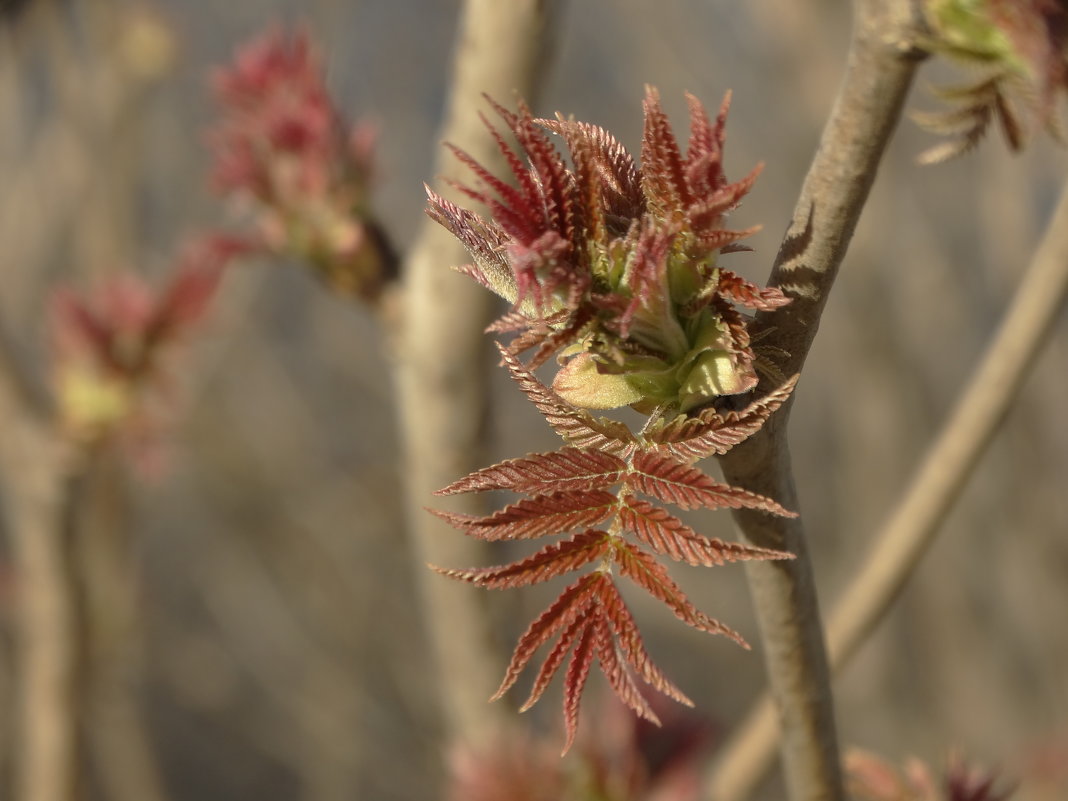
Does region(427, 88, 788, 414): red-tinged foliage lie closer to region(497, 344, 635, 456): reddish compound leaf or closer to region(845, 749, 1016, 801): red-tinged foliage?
region(497, 344, 635, 456): reddish compound leaf

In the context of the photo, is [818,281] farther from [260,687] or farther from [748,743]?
[260,687]

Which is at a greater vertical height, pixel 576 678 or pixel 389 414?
pixel 389 414

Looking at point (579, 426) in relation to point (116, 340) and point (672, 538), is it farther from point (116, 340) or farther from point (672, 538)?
point (116, 340)

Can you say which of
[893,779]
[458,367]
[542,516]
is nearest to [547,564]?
[542,516]

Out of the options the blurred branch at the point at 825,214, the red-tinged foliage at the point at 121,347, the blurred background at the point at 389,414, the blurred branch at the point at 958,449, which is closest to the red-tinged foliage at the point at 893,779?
the blurred branch at the point at 958,449

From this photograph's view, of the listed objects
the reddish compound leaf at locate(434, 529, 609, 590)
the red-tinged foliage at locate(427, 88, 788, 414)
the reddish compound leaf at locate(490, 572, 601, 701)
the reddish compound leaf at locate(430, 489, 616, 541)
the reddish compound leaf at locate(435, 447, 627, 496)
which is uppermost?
the red-tinged foliage at locate(427, 88, 788, 414)

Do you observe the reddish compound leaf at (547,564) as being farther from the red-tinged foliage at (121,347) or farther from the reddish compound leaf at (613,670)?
the red-tinged foliage at (121,347)

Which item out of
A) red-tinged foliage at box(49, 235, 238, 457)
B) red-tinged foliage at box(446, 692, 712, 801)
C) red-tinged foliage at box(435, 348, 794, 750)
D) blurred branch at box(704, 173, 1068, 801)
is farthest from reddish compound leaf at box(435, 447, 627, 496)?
red-tinged foliage at box(49, 235, 238, 457)
